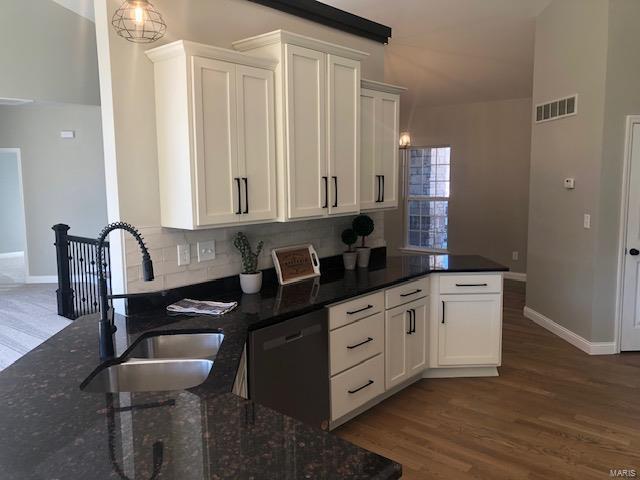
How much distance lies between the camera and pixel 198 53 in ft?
8.21

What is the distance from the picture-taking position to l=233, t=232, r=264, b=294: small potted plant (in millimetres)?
3016

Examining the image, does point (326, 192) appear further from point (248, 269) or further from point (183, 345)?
point (183, 345)

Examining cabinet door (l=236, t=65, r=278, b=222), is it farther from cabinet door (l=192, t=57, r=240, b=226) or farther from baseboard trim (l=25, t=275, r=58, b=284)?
baseboard trim (l=25, t=275, r=58, b=284)

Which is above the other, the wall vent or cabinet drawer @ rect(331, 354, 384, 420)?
the wall vent

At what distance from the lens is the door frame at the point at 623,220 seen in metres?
4.20

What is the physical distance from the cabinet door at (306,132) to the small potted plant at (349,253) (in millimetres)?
594

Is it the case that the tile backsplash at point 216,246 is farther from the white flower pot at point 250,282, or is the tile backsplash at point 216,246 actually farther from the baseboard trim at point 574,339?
the baseboard trim at point 574,339

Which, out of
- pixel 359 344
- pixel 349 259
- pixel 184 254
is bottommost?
pixel 359 344

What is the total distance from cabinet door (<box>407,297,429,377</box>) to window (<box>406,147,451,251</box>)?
15.6 feet

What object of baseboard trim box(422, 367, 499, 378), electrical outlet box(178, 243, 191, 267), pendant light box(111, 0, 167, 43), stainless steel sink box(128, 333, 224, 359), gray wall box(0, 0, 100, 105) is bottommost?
baseboard trim box(422, 367, 499, 378)

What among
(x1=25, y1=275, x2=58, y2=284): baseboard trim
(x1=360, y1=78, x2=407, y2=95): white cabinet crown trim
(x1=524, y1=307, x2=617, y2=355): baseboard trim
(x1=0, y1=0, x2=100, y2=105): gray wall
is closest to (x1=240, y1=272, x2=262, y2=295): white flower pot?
(x1=360, y1=78, x2=407, y2=95): white cabinet crown trim

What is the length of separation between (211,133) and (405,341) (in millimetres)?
1906

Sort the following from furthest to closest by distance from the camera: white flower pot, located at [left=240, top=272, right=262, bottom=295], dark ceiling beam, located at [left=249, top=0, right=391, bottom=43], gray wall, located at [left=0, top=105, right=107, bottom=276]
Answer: gray wall, located at [left=0, top=105, right=107, bottom=276]
dark ceiling beam, located at [left=249, top=0, right=391, bottom=43]
white flower pot, located at [left=240, top=272, right=262, bottom=295]

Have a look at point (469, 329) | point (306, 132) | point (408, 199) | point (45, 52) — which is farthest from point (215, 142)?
point (408, 199)
